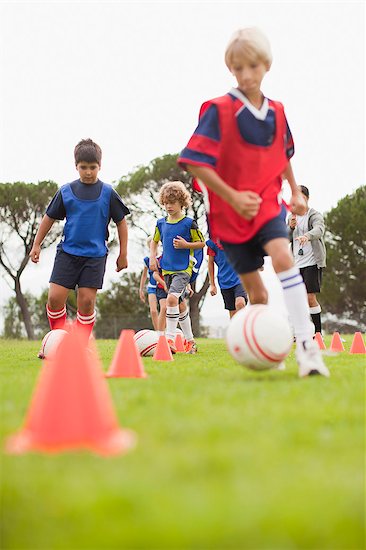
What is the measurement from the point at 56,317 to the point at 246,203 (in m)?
4.11

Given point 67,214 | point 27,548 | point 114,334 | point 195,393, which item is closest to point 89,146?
point 67,214

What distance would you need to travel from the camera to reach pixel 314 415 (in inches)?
118

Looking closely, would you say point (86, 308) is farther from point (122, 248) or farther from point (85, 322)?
point (122, 248)

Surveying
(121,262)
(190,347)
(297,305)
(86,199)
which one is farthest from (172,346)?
(297,305)

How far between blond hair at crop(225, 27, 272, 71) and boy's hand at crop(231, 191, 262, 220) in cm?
104

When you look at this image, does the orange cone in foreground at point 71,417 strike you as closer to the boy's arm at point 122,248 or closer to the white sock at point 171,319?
the boy's arm at point 122,248

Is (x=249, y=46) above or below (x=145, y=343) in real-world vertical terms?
above

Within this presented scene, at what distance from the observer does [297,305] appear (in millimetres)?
5031

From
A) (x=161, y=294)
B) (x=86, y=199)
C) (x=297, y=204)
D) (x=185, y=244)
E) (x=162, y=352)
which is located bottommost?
(x=162, y=352)

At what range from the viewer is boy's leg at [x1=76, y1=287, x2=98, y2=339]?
7859mm

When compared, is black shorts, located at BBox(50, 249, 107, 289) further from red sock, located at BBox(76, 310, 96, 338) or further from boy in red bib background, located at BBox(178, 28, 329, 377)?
boy in red bib background, located at BBox(178, 28, 329, 377)

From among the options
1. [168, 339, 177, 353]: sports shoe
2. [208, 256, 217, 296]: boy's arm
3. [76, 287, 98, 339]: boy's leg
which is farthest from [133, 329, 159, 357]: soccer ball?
[208, 256, 217, 296]: boy's arm

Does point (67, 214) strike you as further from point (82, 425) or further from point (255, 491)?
point (255, 491)

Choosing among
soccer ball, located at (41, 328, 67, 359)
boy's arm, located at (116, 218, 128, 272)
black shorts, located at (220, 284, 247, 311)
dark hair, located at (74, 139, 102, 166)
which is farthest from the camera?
black shorts, located at (220, 284, 247, 311)
